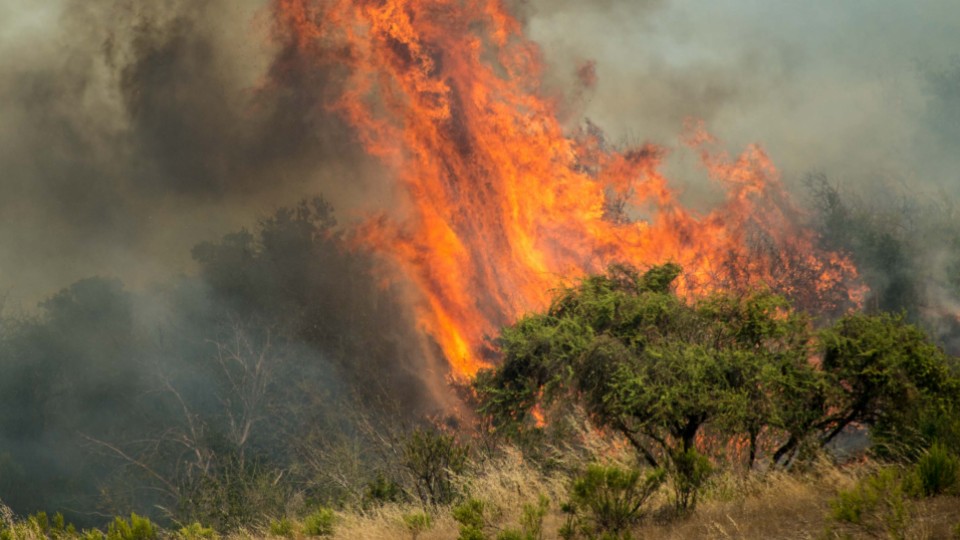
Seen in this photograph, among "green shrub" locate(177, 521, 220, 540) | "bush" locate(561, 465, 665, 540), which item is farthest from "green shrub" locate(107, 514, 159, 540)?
"bush" locate(561, 465, 665, 540)

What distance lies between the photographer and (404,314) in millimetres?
48188

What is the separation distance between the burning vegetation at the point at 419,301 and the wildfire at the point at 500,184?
115 millimetres

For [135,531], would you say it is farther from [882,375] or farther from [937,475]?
[882,375]

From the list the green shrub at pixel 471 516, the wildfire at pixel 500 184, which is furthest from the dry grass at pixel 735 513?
the wildfire at pixel 500 184

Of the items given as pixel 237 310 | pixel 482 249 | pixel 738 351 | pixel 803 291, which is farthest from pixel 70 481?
pixel 738 351

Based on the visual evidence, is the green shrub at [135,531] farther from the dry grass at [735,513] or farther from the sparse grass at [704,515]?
the dry grass at [735,513]

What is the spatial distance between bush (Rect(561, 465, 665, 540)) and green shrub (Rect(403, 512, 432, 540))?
3092 mm

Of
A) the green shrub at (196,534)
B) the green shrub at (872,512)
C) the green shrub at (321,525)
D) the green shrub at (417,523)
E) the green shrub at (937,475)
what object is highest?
the green shrub at (196,534)

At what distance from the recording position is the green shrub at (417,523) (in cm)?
1420

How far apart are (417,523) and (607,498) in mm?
3860

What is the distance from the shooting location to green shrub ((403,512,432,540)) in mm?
14195

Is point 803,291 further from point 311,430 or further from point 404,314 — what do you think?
point 311,430

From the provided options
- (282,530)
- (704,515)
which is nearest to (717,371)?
(704,515)

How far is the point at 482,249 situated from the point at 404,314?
28.2ft
